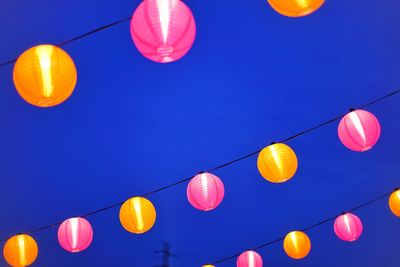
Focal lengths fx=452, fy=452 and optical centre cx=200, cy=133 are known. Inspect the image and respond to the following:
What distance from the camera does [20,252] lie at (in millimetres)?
4270

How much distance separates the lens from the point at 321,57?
5078 mm

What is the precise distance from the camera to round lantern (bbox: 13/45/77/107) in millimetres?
2373

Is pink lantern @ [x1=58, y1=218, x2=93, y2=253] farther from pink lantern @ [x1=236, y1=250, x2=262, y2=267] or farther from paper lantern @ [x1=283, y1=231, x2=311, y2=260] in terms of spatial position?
paper lantern @ [x1=283, y1=231, x2=311, y2=260]

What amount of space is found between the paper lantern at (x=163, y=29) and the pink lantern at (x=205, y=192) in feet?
5.77

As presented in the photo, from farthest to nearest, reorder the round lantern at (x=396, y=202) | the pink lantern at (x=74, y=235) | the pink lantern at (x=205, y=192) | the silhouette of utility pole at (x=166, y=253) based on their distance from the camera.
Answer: the silhouette of utility pole at (x=166, y=253), the round lantern at (x=396, y=202), the pink lantern at (x=74, y=235), the pink lantern at (x=205, y=192)

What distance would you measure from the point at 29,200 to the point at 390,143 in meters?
4.61

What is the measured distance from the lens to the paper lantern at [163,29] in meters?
2.23

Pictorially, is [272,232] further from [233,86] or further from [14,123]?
[14,123]

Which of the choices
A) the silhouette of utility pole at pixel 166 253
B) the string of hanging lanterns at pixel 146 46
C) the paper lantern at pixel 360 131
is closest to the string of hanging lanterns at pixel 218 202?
the paper lantern at pixel 360 131

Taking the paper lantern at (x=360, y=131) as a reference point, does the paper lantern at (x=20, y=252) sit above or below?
below

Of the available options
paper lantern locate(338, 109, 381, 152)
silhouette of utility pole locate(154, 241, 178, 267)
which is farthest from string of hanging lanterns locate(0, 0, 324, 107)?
silhouette of utility pole locate(154, 241, 178, 267)

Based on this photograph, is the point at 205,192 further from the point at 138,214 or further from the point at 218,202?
the point at 138,214

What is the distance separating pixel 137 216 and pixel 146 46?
2.29 meters

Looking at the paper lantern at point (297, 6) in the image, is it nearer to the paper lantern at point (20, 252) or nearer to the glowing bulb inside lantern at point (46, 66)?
the glowing bulb inside lantern at point (46, 66)
